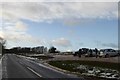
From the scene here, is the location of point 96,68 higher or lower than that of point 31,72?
higher

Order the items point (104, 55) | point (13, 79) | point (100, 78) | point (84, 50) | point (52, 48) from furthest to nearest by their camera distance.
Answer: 1. point (52, 48)
2. point (84, 50)
3. point (104, 55)
4. point (100, 78)
5. point (13, 79)

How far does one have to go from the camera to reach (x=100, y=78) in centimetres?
2244

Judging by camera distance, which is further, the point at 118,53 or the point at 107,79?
the point at 118,53

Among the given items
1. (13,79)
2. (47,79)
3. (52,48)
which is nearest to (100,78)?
(47,79)

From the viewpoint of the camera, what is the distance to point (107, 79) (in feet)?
70.6

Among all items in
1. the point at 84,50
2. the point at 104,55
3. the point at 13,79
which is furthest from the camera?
the point at 84,50

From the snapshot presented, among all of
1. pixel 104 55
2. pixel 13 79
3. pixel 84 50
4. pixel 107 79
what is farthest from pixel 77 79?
pixel 84 50

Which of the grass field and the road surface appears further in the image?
the grass field

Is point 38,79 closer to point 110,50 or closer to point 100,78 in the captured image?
point 100,78

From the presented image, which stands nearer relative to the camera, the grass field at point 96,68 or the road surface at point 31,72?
the road surface at point 31,72

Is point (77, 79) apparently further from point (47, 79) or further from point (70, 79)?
point (47, 79)

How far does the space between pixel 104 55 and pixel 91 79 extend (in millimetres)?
42073

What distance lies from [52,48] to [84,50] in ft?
162

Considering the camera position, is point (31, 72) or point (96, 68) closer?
point (31, 72)
